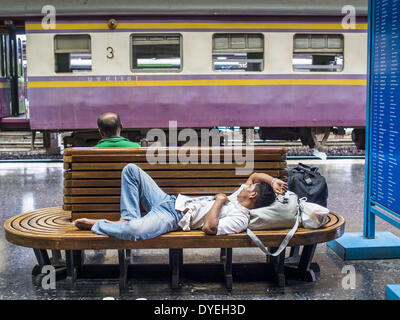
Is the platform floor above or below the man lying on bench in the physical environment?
below

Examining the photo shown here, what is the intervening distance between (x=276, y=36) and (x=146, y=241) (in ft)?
22.1

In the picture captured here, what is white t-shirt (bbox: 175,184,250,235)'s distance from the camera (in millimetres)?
3481

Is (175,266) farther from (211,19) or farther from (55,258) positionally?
(211,19)

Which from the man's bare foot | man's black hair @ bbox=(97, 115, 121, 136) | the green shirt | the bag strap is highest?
man's black hair @ bbox=(97, 115, 121, 136)

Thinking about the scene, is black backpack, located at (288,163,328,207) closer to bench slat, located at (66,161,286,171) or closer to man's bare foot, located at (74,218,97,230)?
bench slat, located at (66,161,286,171)

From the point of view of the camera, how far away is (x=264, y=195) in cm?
366

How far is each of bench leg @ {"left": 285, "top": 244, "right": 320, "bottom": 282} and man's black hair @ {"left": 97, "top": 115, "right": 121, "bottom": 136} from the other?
70.5 inches

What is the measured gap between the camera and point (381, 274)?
156 inches

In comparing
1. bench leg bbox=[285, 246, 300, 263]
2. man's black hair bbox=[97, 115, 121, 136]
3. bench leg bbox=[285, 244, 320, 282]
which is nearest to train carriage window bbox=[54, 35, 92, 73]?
man's black hair bbox=[97, 115, 121, 136]

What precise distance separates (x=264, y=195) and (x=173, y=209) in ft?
2.20

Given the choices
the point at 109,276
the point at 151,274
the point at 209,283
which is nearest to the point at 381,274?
the point at 209,283

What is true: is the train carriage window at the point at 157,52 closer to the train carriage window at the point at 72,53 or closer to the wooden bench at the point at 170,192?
the train carriage window at the point at 72,53

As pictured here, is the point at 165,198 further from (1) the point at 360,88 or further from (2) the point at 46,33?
(1) the point at 360,88

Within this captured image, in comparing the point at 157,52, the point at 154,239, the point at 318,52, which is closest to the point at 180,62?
the point at 157,52
